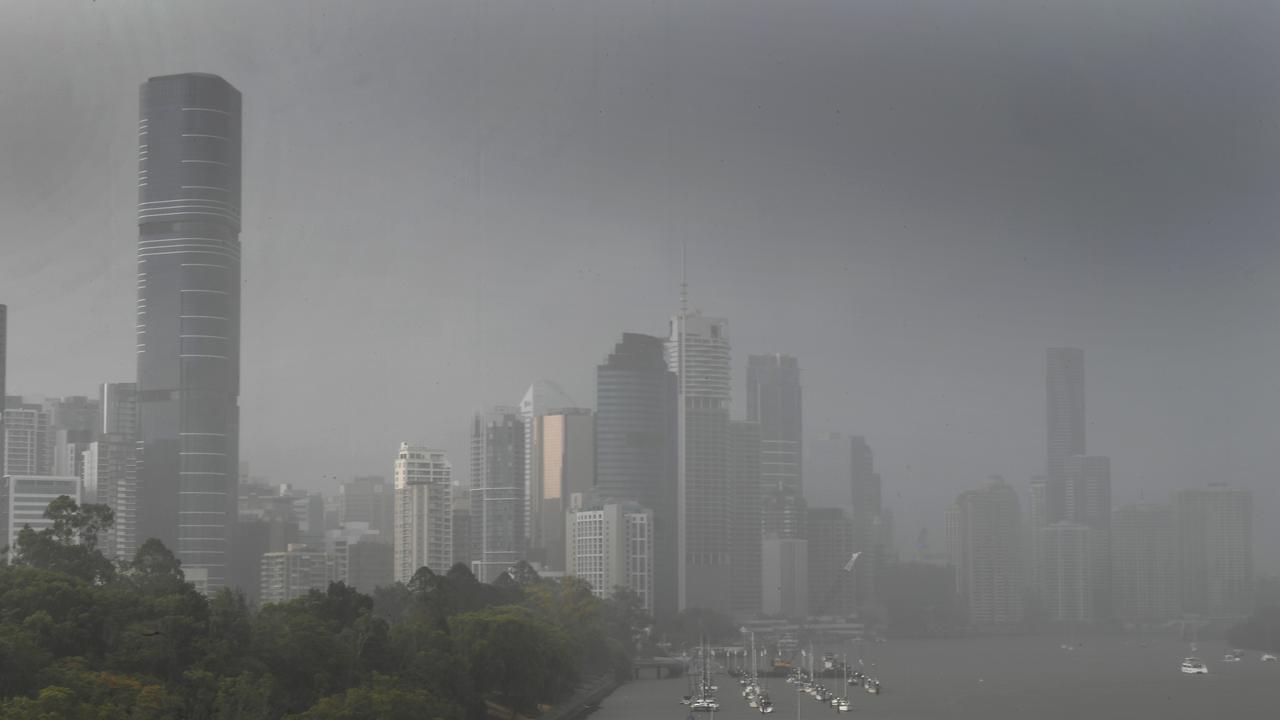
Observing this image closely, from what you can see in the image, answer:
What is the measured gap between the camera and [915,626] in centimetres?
5303

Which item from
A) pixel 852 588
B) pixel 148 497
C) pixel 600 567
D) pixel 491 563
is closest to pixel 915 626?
pixel 852 588

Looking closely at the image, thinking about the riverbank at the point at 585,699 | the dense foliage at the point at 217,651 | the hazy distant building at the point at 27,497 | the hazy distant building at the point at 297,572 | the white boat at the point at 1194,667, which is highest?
the hazy distant building at the point at 27,497

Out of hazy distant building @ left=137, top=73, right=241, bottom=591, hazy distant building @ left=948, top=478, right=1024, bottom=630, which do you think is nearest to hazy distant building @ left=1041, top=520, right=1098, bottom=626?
hazy distant building @ left=948, top=478, right=1024, bottom=630

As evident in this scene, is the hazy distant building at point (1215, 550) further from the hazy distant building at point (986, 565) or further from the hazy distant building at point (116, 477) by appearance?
the hazy distant building at point (116, 477)

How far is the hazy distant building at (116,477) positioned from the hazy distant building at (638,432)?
55.4 ft

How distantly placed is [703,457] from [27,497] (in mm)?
25166

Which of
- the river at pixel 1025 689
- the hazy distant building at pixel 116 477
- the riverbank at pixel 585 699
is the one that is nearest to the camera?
the riverbank at pixel 585 699

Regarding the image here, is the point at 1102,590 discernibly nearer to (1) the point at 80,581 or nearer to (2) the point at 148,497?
(2) the point at 148,497

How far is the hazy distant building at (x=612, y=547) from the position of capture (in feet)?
174

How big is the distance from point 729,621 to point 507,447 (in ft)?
48.4

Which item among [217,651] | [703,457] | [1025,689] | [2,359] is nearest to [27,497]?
[2,359]

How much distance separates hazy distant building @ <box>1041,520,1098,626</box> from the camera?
5253cm

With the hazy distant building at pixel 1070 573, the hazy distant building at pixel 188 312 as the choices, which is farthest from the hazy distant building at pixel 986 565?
the hazy distant building at pixel 188 312

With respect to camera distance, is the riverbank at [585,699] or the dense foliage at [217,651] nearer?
the dense foliage at [217,651]
